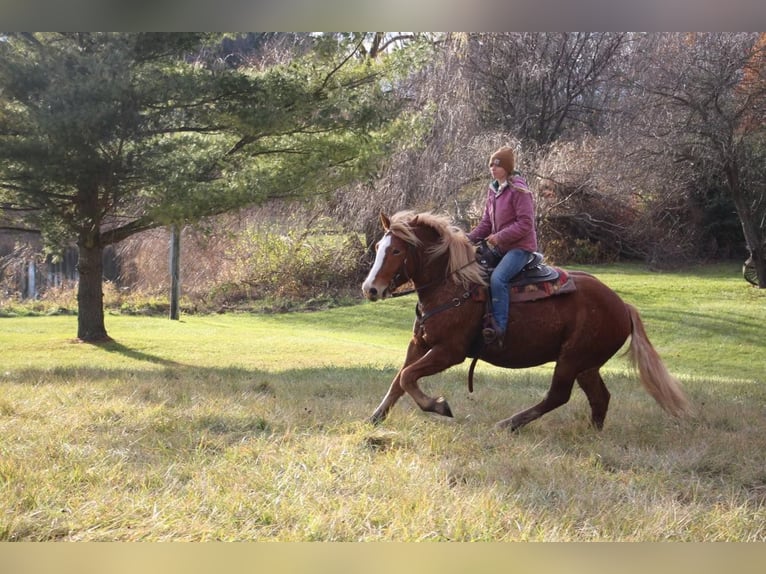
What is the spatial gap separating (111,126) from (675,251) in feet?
19.5

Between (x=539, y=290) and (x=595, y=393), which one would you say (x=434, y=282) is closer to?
(x=539, y=290)

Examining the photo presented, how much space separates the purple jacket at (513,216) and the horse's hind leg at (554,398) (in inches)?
26.0

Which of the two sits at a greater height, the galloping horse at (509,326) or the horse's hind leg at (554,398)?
the galloping horse at (509,326)

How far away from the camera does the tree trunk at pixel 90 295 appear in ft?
22.9

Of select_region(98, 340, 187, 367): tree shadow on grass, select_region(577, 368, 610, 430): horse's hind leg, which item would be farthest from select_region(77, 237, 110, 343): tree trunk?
select_region(577, 368, 610, 430): horse's hind leg

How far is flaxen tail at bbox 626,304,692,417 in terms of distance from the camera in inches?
144

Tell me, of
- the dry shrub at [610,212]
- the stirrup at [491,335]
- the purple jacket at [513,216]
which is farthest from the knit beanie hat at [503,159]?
the dry shrub at [610,212]

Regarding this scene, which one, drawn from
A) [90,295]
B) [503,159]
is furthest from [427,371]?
[90,295]

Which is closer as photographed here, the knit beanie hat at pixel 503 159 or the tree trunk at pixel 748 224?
the knit beanie hat at pixel 503 159

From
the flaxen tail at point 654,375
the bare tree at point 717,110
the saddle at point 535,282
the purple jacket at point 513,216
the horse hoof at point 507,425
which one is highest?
the bare tree at point 717,110

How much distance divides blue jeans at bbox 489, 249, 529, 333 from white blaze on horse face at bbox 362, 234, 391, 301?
0.58m

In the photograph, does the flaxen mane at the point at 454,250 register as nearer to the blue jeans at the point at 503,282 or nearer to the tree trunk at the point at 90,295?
the blue jeans at the point at 503,282
